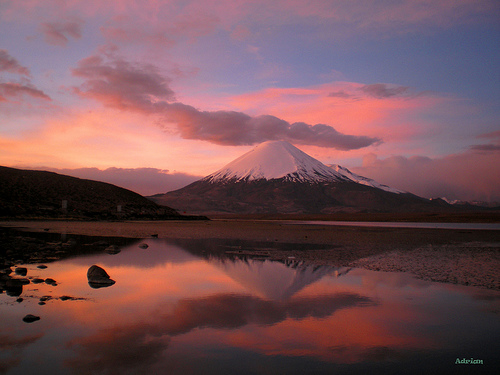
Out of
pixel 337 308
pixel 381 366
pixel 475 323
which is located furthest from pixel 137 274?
pixel 475 323

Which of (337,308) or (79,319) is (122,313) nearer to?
(79,319)

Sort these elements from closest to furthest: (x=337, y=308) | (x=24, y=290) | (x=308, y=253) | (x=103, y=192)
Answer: (x=337, y=308)
(x=24, y=290)
(x=308, y=253)
(x=103, y=192)

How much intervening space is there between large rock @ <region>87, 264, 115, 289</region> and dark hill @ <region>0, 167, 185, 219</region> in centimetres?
6090

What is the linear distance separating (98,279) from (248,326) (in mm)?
7908

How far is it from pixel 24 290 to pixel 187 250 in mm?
13916

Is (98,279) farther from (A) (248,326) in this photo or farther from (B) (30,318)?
(A) (248,326)

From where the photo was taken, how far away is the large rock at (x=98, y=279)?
1390cm

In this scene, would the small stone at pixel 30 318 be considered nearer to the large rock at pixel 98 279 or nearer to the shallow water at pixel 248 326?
the shallow water at pixel 248 326

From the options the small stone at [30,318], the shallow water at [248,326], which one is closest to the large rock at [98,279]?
the shallow water at [248,326]

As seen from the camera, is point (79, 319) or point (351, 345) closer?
point (351, 345)

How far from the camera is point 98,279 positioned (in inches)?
560

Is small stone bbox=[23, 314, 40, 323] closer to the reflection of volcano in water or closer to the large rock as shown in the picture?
the large rock

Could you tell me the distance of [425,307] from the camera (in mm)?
11172

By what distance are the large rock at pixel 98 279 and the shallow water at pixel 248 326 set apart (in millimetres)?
Answer: 375
